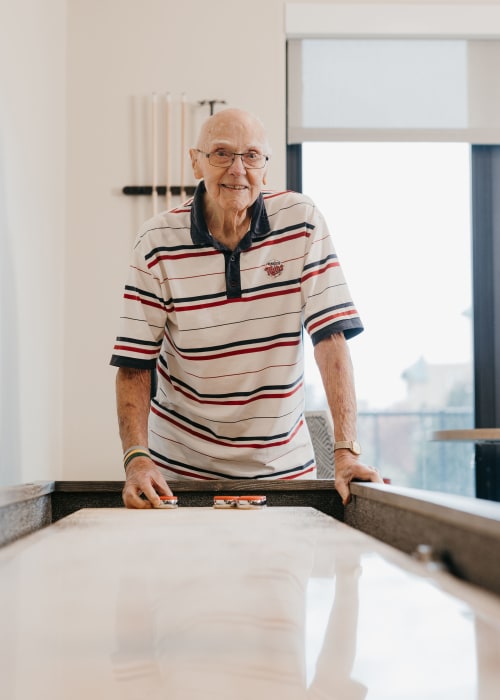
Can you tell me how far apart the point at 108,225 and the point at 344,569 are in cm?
327

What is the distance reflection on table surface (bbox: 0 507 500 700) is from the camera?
522 millimetres

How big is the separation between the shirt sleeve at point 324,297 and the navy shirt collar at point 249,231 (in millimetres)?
131

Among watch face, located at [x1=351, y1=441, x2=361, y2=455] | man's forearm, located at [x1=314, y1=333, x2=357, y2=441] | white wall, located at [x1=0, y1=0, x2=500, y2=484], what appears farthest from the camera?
white wall, located at [x1=0, y1=0, x2=500, y2=484]

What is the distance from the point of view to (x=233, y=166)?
2096mm

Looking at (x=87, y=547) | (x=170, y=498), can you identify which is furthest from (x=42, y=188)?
(x=87, y=547)

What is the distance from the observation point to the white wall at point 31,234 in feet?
9.75

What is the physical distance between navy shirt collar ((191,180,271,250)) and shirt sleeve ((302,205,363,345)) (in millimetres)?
131

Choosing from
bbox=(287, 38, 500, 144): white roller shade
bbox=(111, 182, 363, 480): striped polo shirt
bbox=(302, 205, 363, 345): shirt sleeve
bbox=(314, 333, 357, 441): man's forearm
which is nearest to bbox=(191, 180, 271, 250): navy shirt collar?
bbox=(111, 182, 363, 480): striped polo shirt

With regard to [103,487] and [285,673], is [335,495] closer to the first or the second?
[103,487]

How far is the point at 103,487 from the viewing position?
185 centimetres

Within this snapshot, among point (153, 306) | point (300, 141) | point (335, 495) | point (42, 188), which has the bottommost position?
point (335, 495)

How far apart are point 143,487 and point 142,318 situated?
1.82ft

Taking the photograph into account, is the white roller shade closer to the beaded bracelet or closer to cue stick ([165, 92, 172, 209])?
cue stick ([165, 92, 172, 209])

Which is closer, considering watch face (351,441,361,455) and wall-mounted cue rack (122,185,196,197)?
watch face (351,441,361,455)
